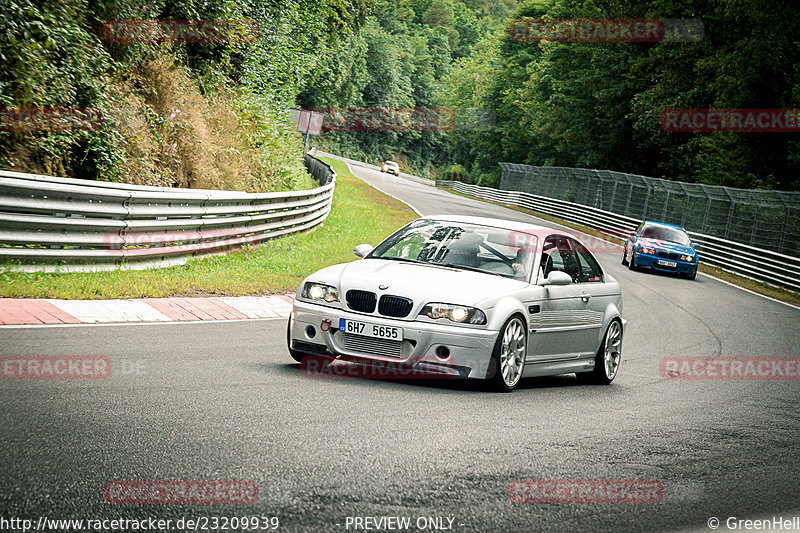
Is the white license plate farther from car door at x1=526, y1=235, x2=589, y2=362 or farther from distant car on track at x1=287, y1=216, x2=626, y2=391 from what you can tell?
car door at x1=526, y1=235, x2=589, y2=362

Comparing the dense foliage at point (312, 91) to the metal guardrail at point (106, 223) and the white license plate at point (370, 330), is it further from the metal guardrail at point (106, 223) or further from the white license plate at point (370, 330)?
the white license plate at point (370, 330)

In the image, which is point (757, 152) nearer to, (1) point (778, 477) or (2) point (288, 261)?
(2) point (288, 261)

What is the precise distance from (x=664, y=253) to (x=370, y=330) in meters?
21.9

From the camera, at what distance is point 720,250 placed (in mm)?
33594

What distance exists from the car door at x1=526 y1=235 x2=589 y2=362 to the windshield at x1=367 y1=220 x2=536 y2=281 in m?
0.26

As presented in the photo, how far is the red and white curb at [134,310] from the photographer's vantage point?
9.30 meters

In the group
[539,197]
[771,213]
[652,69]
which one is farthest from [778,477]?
[539,197]

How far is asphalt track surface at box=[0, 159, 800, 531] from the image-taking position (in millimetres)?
4348

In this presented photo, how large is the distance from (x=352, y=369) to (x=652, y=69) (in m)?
44.8

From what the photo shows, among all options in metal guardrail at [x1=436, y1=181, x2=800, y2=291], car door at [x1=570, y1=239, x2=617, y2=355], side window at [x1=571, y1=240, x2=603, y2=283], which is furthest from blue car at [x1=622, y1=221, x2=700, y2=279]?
side window at [x1=571, y1=240, x2=603, y2=283]

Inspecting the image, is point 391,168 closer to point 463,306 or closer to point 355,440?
point 463,306

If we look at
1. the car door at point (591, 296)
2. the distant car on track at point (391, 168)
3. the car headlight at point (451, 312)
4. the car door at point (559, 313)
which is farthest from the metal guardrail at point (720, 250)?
the distant car on track at point (391, 168)

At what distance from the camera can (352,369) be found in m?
8.48

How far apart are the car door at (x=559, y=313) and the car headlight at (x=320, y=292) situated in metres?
1.75
